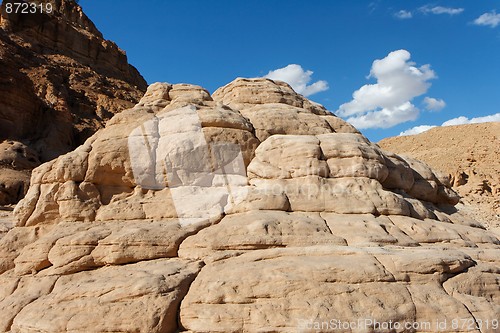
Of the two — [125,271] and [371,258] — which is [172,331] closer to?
[125,271]

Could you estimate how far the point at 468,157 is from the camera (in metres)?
49.9

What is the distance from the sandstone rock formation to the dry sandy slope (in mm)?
20219

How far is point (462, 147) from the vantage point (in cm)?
5662

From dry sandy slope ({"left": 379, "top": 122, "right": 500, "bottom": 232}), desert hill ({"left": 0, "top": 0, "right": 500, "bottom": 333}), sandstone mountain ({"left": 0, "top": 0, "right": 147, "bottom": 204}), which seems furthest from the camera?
sandstone mountain ({"left": 0, "top": 0, "right": 147, "bottom": 204})

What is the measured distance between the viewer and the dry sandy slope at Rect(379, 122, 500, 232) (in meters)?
30.9

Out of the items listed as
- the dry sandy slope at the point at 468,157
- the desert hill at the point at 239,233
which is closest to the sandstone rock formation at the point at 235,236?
the desert hill at the point at 239,233

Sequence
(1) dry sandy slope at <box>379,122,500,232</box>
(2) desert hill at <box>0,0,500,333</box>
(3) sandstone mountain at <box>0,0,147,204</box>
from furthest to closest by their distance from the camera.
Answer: (3) sandstone mountain at <box>0,0,147,204</box> → (1) dry sandy slope at <box>379,122,500,232</box> → (2) desert hill at <box>0,0,500,333</box>

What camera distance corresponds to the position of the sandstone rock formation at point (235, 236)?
6.32 m

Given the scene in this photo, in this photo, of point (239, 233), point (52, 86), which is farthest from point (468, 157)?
point (52, 86)

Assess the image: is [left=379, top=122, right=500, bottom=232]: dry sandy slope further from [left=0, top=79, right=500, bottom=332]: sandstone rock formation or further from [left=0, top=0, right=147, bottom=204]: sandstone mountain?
[left=0, top=0, right=147, bottom=204]: sandstone mountain

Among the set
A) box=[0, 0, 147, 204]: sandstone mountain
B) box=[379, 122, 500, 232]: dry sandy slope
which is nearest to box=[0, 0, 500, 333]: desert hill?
box=[379, 122, 500, 232]: dry sandy slope

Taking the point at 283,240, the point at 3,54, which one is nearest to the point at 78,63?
the point at 3,54

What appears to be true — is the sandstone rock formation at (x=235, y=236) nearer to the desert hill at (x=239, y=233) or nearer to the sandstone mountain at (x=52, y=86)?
the desert hill at (x=239, y=233)

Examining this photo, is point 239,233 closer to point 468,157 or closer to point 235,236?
point 235,236
